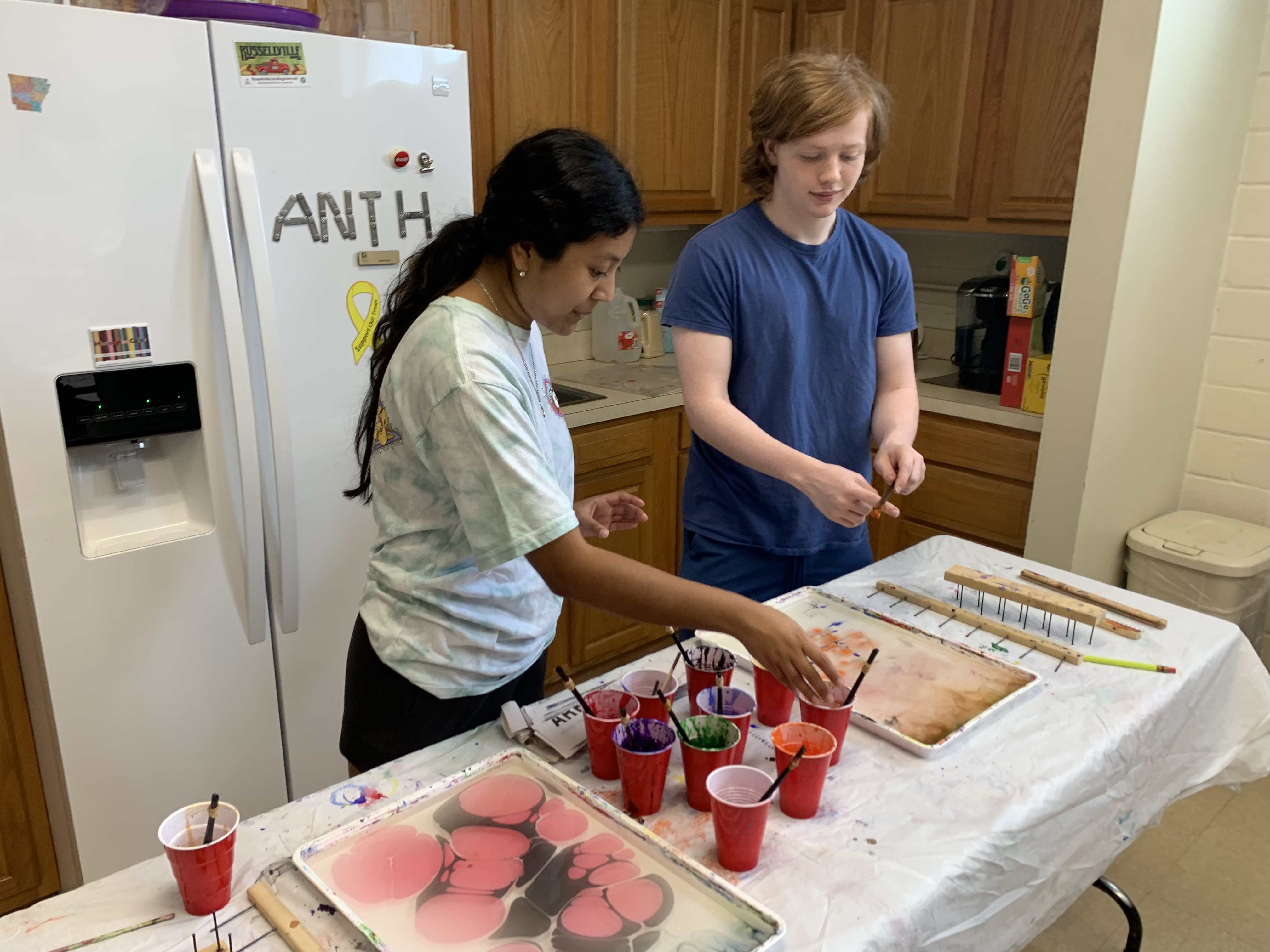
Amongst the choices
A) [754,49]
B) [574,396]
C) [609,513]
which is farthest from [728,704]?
[754,49]

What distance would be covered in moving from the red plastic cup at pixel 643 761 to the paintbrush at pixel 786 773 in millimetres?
106

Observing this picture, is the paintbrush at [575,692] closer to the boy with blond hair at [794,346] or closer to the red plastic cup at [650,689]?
the red plastic cup at [650,689]

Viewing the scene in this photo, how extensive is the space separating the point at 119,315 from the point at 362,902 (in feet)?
3.75

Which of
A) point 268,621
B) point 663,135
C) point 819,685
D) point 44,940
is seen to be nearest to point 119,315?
point 268,621

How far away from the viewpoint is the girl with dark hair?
98 centimetres

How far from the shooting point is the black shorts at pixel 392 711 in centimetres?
118

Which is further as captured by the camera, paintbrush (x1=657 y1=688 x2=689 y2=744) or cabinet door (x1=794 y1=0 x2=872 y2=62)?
cabinet door (x1=794 y1=0 x2=872 y2=62)

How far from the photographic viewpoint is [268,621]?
1850 mm

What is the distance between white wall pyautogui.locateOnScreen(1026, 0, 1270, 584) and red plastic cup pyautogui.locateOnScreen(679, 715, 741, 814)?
171 cm

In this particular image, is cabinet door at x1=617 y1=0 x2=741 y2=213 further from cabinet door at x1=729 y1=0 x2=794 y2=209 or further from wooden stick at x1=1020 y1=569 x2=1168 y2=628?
wooden stick at x1=1020 y1=569 x2=1168 y2=628

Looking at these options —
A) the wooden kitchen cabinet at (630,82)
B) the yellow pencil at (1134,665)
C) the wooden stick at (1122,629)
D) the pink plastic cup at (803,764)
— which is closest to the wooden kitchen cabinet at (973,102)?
the wooden kitchen cabinet at (630,82)

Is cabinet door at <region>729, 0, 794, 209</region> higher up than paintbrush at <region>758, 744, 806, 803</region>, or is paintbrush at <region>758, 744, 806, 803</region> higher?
cabinet door at <region>729, 0, 794, 209</region>

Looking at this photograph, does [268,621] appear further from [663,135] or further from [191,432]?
[663,135]

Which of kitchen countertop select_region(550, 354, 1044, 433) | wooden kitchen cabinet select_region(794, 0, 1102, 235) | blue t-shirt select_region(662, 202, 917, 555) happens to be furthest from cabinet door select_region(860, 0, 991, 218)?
blue t-shirt select_region(662, 202, 917, 555)
